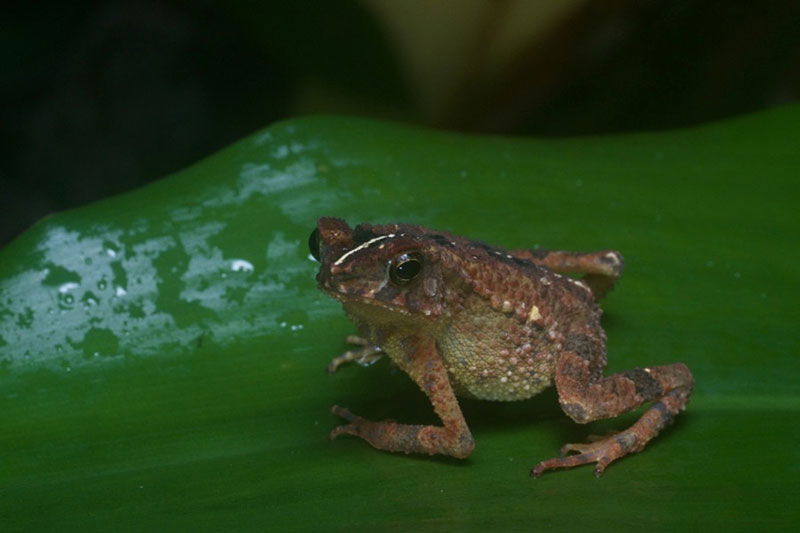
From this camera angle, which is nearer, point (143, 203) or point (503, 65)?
point (143, 203)

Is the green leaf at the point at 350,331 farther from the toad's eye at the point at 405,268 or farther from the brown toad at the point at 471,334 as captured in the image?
the toad's eye at the point at 405,268

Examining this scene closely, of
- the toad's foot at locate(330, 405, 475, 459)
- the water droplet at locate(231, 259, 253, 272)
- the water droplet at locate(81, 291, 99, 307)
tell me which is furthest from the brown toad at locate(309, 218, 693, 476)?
the water droplet at locate(81, 291, 99, 307)

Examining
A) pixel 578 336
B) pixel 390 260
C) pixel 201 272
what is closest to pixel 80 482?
pixel 201 272

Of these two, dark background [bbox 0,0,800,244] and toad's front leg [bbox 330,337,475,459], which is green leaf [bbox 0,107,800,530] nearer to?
toad's front leg [bbox 330,337,475,459]

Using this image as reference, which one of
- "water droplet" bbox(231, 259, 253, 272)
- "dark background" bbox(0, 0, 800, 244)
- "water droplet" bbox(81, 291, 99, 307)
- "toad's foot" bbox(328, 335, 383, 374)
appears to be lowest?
"toad's foot" bbox(328, 335, 383, 374)

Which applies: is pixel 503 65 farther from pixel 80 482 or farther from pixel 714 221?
pixel 80 482
